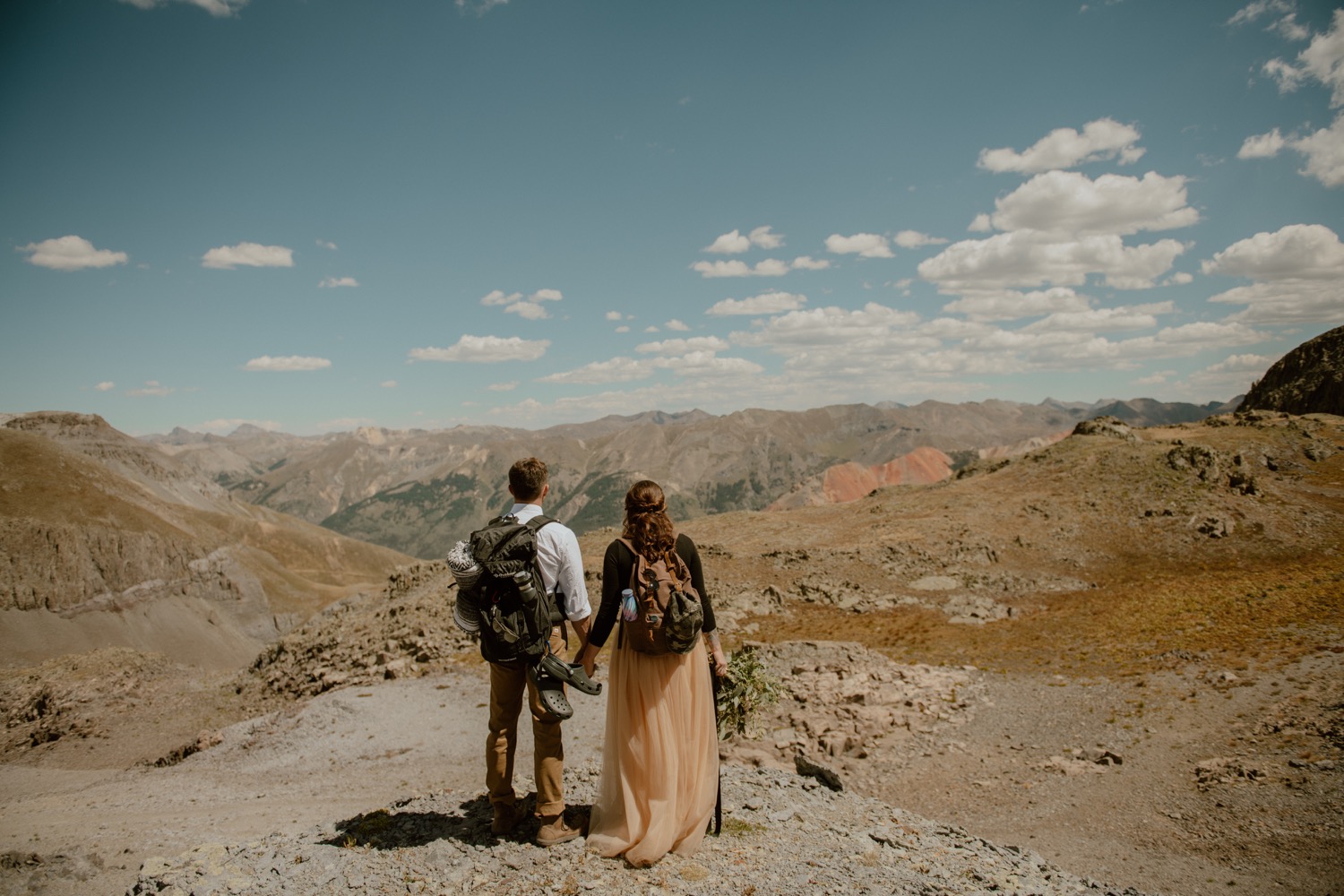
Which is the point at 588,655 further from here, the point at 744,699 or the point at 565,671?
the point at 744,699

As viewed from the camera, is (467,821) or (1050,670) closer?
(467,821)

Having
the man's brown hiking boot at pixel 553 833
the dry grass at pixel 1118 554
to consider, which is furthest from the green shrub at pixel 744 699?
the dry grass at pixel 1118 554

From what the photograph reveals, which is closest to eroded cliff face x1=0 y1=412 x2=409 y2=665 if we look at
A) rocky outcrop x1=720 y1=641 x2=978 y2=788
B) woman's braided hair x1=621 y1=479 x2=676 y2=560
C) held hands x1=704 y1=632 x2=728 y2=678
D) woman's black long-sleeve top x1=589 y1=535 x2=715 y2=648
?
rocky outcrop x1=720 y1=641 x2=978 y2=788

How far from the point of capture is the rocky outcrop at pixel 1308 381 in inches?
2739

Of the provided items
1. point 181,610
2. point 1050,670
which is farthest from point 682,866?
point 181,610

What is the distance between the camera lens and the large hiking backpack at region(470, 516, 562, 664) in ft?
19.5

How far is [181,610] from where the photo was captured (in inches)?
3029

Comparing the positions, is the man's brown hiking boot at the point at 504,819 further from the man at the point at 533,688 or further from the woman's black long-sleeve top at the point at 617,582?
the woman's black long-sleeve top at the point at 617,582

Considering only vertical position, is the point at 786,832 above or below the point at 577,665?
below

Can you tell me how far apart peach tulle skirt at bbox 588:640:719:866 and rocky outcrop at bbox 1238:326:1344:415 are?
295 ft

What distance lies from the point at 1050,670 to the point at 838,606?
9.85 metres

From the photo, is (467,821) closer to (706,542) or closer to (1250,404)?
(706,542)

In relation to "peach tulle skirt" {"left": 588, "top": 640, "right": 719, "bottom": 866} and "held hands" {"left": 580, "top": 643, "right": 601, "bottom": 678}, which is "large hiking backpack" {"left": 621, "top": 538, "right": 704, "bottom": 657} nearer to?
"peach tulle skirt" {"left": 588, "top": 640, "right": 719, "bottom": 866}

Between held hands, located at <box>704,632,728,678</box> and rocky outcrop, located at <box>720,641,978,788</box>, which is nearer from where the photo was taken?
held hands, located at <box>704,632,728,678</box>
